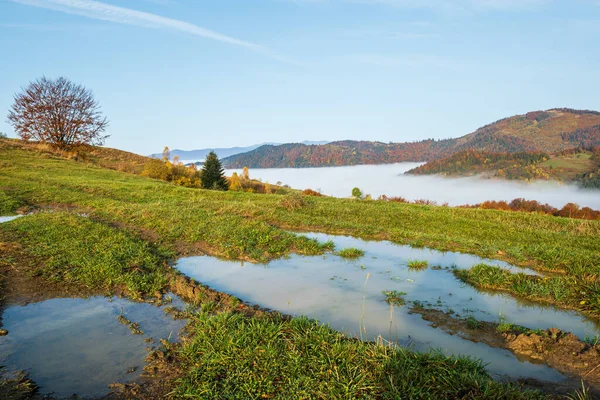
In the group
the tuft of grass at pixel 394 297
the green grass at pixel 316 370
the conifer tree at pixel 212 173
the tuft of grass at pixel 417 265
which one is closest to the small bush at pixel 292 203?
the tuft of grass at pixel 417 265

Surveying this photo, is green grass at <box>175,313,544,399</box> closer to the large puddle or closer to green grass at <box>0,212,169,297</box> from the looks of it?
the large puddle

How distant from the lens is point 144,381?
4.39 m

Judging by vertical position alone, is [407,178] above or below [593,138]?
below

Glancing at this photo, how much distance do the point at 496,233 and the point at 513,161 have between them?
10950 centimetres

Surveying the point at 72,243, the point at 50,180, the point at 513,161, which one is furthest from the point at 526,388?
the point at 513,161

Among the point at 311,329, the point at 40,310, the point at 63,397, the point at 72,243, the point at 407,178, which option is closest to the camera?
the point at 63,397

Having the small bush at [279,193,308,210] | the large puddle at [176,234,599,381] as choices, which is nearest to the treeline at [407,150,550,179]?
the small bush at [279,193,308,210]

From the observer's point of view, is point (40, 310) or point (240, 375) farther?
point (40, 310)

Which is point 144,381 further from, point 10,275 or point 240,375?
point 10,275

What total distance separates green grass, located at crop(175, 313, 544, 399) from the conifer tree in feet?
112

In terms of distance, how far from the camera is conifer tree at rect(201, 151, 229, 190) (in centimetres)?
3894

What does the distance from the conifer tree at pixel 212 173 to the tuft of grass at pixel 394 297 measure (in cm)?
3233

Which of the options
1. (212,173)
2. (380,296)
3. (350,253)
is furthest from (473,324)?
(212,173)

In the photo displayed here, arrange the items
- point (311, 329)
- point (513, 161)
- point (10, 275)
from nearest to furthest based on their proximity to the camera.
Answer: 1. point (311, 329)
2. point (10, 275)
3. point (513, 161)
